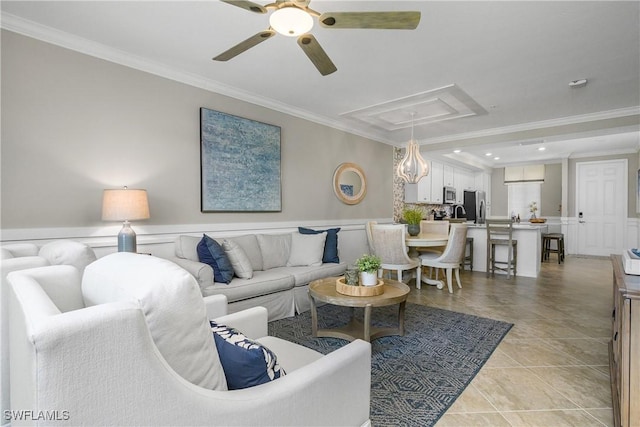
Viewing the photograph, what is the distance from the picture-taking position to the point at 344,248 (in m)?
5.24

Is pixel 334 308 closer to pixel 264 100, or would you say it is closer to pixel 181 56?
pixel 264 100

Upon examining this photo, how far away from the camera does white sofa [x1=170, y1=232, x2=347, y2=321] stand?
9.35ft

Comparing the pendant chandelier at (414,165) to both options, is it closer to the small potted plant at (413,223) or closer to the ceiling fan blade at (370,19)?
the small potted plant at (413,223)

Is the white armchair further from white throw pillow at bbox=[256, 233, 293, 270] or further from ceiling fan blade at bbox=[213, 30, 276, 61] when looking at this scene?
white throw pillow at bbox=[256, 233, 293, 270]

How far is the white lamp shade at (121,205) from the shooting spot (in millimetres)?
2523

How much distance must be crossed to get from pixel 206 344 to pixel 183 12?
7.82 ft

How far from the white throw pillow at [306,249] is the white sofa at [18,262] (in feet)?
8.20

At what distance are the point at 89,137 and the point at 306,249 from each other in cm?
243

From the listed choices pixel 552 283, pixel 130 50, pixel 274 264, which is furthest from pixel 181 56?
pixel 552 283

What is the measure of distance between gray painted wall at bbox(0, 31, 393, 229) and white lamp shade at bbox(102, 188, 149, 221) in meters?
0.31

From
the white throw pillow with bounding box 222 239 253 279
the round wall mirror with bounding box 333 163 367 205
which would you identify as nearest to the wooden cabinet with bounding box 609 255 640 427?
the white throw pillow with bounding box 222 239 253 279

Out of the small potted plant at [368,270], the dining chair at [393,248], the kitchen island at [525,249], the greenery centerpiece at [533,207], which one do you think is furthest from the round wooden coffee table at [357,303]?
the greenery centerpiece at [533,207]

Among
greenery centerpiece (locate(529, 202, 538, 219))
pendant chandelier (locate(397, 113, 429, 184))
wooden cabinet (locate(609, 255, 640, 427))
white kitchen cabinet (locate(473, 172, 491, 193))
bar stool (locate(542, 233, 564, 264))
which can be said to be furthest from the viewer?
white kitchen cabinet (locate(473, 172, 491, 193))

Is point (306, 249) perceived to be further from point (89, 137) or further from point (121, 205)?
point (89, 137)
